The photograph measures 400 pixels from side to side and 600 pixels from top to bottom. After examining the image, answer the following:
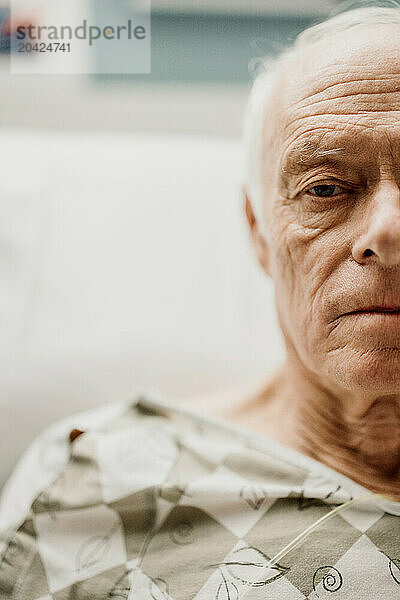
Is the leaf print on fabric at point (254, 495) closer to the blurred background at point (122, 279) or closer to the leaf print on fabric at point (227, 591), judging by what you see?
Answer: the leaf print on fabric at point (227, 591)

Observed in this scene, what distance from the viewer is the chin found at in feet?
2.84

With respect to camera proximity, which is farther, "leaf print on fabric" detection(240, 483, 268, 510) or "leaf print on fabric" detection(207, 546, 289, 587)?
"leaf print on fabric" detection(240, 483, 268, 510)

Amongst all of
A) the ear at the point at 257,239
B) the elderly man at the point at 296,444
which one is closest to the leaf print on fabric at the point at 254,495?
the elderly man at the point at 296,444

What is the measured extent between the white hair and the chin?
1.01 ft

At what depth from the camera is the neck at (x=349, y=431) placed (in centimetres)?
100

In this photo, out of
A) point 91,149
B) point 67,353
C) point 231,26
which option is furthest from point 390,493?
point 231,26

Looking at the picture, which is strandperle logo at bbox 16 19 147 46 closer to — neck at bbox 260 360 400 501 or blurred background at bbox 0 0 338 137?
blurred background at bbox 0 0 338 137

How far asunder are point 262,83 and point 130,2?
749 mm

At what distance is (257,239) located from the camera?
47.0 inches

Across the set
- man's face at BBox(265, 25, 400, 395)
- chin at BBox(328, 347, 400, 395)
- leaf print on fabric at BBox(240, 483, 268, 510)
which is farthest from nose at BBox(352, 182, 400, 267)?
leaf print on fabric at BBox(240, 483, 268, 510)

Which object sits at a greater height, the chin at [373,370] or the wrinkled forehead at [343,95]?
the wrinkled forehead at [343,95]

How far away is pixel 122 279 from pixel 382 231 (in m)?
0.68

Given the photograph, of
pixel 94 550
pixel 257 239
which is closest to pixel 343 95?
pixel 257 239

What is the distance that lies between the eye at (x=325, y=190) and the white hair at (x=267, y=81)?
0.43 ft
